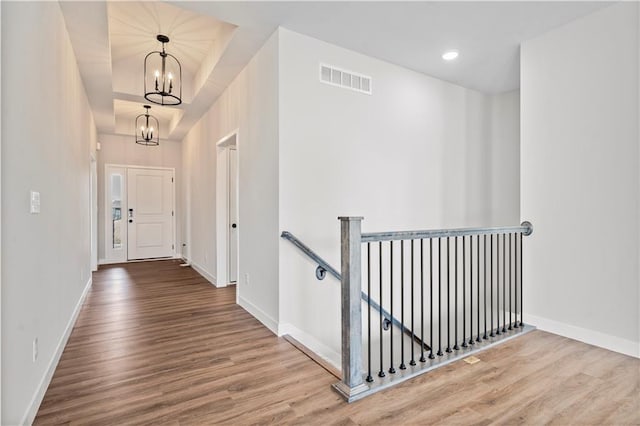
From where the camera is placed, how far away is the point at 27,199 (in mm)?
1846

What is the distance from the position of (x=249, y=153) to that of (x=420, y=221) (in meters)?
2.17

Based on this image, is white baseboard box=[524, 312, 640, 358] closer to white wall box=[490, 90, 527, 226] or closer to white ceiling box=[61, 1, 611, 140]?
white wall box=[490, 90, 527, 226]

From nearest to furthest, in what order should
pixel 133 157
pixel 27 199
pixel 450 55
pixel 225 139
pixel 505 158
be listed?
pixel 27 199 < pixel 450 55 < pixel 225 139 < pixel 505 158 < pixel 133 157

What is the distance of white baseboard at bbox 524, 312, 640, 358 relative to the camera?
267 cm

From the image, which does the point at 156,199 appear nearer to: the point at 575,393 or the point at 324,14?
the point at 324,14

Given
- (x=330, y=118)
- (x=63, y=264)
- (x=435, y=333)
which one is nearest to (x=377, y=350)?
(x=435, y=333)

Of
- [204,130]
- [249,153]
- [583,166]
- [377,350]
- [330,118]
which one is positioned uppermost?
[204,130]

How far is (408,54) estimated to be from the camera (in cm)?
372

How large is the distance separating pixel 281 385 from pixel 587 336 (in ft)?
8.45

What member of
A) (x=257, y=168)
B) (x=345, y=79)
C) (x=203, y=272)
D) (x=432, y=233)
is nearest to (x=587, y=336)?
(x=432, y=233)

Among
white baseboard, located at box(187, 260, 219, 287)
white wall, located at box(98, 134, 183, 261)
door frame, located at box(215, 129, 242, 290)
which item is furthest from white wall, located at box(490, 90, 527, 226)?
white wall, located at box(98, 134, 183, 261)

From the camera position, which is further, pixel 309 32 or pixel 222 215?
pixel 222 215

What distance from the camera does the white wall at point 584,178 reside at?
2.71m

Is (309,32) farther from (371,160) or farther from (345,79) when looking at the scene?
(371,160)
